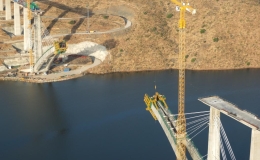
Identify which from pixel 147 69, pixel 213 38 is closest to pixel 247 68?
pixel 213 38

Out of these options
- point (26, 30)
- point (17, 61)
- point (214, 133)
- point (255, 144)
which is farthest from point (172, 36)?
point (255, 144)

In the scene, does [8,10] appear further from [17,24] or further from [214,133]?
[214,133]

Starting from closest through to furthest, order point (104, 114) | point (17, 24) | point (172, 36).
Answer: point (104, 114), point (17, 24), point (172, 36)

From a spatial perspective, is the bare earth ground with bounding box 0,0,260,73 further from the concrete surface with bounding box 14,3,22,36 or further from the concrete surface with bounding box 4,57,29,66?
the concrete surface with bounding box 4,57,29,66

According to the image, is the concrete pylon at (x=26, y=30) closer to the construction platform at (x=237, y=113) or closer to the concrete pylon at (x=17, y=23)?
the concrete pylon at (x=17, y=23)

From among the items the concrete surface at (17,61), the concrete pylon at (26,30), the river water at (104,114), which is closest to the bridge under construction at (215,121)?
the river water at (104,114)

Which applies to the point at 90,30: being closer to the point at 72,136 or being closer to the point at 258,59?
the point at 258,59
